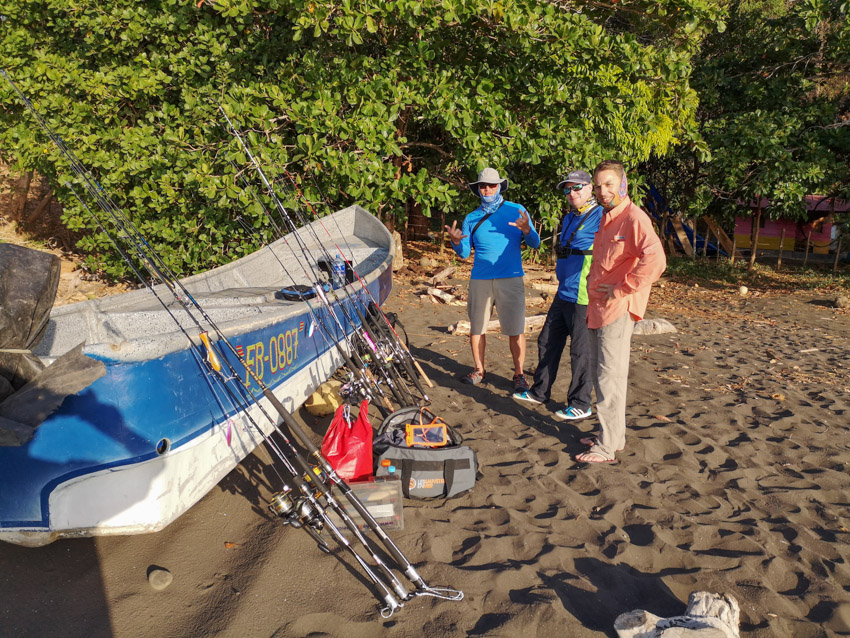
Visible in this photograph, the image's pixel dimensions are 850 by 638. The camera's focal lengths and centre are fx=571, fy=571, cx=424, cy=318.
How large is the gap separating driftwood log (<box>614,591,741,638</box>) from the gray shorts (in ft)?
9.57

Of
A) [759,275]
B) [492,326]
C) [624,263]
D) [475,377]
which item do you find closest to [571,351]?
[624,263]

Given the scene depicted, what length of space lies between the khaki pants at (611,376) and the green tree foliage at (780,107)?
802 centimetres

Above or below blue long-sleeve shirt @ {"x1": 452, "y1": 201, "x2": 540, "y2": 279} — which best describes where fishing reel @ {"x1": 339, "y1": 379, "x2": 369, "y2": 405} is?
below

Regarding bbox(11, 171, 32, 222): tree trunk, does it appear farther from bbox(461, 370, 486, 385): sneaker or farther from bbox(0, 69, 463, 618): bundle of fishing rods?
bbox(461, 370, 486, 385): sneaker

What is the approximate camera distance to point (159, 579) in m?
2.75

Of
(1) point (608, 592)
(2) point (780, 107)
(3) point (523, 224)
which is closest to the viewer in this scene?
(1) point (608, 592)

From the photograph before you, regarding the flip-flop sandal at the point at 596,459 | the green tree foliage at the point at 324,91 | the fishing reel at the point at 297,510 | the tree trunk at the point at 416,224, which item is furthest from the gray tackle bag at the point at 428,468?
the tree trunk at the point at 416,224

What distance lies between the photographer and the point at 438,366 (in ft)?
20.3

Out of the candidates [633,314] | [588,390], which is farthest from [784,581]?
[588,390]

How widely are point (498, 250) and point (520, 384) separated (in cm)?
125

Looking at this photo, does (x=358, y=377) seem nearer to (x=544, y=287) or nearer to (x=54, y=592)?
(x=54, y=592)

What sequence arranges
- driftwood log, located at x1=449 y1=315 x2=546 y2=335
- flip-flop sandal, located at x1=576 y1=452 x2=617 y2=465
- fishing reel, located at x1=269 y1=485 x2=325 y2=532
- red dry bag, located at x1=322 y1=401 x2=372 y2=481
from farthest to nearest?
driftwood log, located at x1=449 y1=315 x2=546 y2=335, flip-flop sandal, located at x1=576 y1=452 x2=617 y2=465, red dry bag, located at x1=322 y1=401 x2=372 y2=481, fishing reel, located at x1=269 y1=485 x2=325 y2=532

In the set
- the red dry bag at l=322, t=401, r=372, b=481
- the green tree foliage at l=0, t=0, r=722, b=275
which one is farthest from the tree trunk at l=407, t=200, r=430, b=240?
the red dry bag at l=322, t=401, r=372, b=481

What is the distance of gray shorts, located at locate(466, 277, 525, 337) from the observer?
5.05 m
